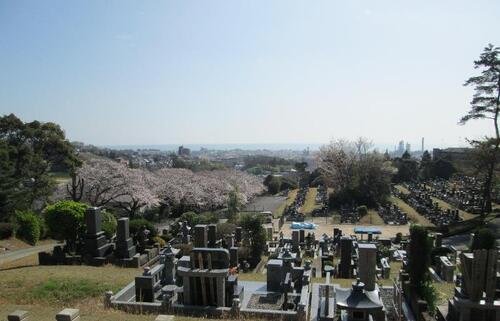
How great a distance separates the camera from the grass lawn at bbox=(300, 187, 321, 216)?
43.6 metres

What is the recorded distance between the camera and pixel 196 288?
42.3 feet

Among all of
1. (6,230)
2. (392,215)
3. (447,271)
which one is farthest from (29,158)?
(392,215)

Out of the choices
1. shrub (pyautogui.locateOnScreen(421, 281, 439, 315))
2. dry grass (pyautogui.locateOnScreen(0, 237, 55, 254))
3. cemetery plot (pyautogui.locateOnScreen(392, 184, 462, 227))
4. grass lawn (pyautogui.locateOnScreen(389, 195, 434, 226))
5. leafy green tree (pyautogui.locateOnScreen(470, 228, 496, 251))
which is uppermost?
leafy green tree (pyautogui.locateOnScreen(470, 228, 496, 251))

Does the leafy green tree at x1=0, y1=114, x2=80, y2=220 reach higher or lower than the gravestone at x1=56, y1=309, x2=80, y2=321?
higher

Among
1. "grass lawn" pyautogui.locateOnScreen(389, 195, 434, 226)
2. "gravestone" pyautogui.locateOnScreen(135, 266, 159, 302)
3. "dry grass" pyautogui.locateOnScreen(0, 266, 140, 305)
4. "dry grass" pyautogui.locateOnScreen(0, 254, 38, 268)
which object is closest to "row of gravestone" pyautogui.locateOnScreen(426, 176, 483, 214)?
"grass lawn" pyautogui.locateOnScreen(389, 195, 434, 226)

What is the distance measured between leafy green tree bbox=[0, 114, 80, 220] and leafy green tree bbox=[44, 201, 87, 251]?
11.9m

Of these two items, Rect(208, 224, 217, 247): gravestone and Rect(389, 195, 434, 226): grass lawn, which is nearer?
Rect(208, 224, 217, 247): gravestone

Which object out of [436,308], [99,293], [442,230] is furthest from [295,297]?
[442,230]

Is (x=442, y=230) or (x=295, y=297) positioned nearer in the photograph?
(x=295, y=297)

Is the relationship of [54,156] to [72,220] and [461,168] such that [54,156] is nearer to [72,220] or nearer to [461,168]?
[72,220]

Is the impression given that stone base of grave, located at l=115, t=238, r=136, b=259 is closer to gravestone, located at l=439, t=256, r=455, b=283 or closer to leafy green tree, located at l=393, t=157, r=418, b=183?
gravestone, located at l=439, t=256, r=455, b=283

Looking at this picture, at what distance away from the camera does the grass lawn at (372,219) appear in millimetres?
35944

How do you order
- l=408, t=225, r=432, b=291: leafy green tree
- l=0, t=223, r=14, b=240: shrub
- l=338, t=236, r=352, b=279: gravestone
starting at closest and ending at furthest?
l=408, t=225, r=432, b=291: leafy green tree, l=338, t=236, r=352, b=279: gravestone, l=0, t=223, r=14, b=240: shrub

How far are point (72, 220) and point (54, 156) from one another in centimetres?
1607
